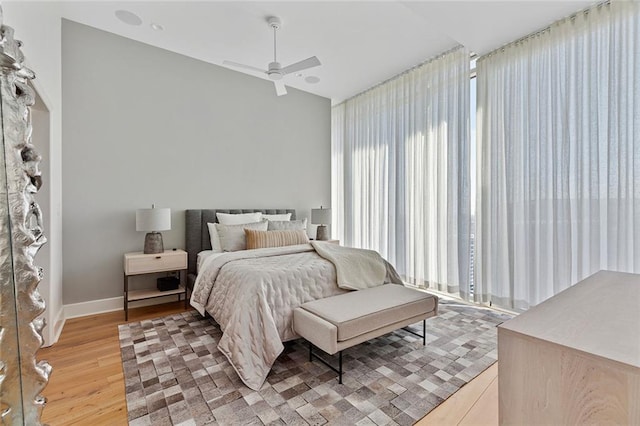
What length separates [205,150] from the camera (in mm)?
3908

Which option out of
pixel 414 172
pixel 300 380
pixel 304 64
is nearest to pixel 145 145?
pixel 304 64

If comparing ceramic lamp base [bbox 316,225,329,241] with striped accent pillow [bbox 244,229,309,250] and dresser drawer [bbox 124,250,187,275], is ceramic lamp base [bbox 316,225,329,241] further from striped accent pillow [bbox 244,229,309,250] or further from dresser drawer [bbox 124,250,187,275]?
dresser drawer [bbox 124,250,187,275]

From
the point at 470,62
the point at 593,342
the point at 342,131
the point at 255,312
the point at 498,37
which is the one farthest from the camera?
the point at 342,131

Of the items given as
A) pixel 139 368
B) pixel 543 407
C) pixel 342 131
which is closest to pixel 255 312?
pixel 139 368

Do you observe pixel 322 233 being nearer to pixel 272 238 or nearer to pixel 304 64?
pixel 272 238

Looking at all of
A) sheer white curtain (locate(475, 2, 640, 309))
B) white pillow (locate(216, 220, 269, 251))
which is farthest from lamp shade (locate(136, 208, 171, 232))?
sheer white curtain (locate(475, 2, 640, 309))

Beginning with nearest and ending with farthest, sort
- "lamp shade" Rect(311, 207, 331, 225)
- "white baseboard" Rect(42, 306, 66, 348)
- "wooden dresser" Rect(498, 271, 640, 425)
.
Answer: "wooden dresser" Rect(498, 271, 640, 425) < "white baseboard" Rect(42, 306, 66, 348) < "lamp shade" Rect(311, 207, 331, 225)

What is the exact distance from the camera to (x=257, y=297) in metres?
2.07

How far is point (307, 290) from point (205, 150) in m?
2.58

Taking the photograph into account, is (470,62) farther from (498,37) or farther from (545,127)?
(545,127)

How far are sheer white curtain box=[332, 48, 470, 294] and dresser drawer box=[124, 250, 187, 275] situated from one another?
2.85 meters

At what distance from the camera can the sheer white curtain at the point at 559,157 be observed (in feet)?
7.99

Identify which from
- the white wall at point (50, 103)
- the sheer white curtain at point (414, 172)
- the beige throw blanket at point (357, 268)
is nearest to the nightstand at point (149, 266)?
the white wall at point (50, 103)

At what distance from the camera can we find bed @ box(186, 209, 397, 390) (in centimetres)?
198
